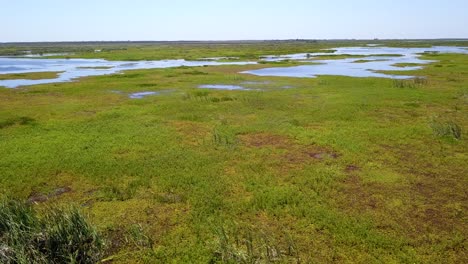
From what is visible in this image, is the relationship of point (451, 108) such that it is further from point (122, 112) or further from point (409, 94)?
point (122, 112)

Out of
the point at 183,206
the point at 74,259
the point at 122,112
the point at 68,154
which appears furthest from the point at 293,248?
the point at 122,112

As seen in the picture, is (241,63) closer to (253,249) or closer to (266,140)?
(266,140)

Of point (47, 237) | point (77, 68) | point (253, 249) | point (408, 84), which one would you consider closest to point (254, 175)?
point (253, 249)

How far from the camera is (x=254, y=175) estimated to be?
48.5 ft

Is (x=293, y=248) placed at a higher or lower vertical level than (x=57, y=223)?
lower

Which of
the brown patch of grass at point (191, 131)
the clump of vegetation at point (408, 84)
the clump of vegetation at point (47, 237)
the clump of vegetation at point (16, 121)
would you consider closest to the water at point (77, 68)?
the clump of vegetation at point (16, 121)

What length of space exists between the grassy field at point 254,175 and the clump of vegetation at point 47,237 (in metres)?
0.69

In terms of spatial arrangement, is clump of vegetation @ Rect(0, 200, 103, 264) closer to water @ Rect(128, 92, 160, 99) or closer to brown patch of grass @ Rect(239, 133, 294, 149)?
brown patch of grass @ Rect(239, 133, 294, 149)

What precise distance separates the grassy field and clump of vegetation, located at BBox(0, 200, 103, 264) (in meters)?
0.69

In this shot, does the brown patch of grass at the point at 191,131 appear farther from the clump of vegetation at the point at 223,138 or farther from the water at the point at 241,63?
the water at the point at 241,63

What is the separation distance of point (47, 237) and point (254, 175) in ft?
26.7

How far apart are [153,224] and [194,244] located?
192 cm

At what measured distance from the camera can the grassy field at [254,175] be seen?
9991 millimetres

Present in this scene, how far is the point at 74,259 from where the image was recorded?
28.4 ft
